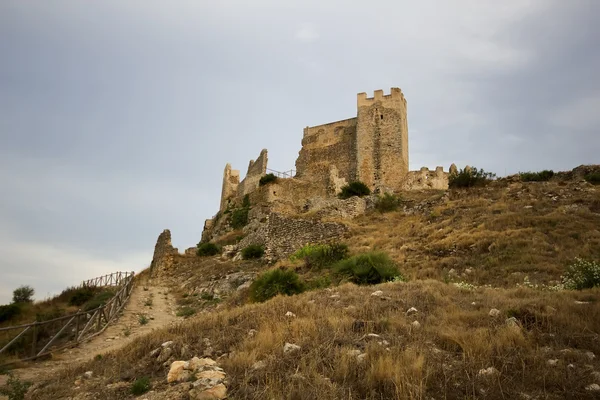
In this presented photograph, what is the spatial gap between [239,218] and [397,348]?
2984cm

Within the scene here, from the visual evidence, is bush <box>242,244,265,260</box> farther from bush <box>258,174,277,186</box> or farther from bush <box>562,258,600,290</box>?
bush <box>562,258,600,290</box>

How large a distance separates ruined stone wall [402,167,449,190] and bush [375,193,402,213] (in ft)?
25.6

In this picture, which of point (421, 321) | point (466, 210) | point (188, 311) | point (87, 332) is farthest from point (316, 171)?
point (421, 321)

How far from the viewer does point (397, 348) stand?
5594 millimetres

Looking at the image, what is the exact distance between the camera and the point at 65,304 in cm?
2088

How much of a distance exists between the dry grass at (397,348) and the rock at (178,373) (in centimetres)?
13

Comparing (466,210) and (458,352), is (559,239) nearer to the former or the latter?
(466,210)

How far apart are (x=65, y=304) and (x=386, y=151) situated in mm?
24348

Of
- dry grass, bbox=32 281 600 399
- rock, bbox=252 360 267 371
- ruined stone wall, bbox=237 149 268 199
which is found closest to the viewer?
dry grass, bbox=32 281 600 399

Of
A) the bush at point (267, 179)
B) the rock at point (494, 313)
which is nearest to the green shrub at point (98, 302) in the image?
the rock at point (494, 313)

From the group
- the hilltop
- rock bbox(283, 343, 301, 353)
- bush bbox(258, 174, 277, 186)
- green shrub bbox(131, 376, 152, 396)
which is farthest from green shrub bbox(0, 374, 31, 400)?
bush bbox(258, 174, 277, 186)

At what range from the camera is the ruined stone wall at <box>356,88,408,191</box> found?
3472 cm

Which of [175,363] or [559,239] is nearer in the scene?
[175,363]

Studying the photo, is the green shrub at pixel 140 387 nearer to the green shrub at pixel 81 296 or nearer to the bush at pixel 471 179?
the green shrub at pixel 81 296
